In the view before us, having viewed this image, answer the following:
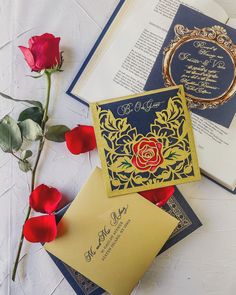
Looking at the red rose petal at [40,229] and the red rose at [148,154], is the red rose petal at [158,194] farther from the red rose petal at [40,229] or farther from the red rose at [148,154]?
the red rose petal at [40,229]

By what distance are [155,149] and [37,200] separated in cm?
19

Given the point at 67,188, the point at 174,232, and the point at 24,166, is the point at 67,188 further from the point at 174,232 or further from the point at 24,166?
the point at 174,232

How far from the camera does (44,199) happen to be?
2.02 ft

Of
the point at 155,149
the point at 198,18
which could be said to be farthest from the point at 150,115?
the point at 198,18

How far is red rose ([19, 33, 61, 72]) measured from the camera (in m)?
0.62

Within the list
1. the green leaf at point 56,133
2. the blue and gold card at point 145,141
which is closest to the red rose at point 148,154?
the blue and gold card at point 145,141

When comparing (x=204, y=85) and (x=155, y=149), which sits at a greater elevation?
(x=204, y=85)

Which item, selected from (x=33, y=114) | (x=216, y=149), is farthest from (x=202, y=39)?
(x=33, y=114)

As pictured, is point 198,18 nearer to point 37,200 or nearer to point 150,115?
point 150,115

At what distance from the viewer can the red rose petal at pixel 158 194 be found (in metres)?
0.62

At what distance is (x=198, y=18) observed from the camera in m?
0.65

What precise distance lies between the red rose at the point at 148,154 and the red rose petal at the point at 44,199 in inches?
5.1

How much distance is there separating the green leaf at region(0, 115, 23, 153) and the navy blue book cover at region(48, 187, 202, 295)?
0.40 ft

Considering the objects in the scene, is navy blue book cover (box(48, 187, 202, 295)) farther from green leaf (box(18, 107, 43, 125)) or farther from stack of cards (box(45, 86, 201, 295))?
green leaf (box(18, 107, 43, 125))
